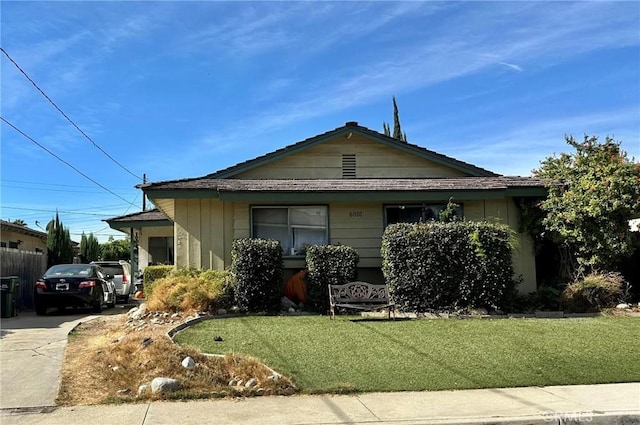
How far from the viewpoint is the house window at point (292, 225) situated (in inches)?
600

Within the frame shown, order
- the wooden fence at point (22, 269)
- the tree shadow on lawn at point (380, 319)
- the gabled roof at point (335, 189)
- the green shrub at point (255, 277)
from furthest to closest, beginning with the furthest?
the wooden fence at point (22, 269), the gabled roof at point (335, 189), the green shrub at point (255, 277), the tree shadow on lawn at point (380, 319)

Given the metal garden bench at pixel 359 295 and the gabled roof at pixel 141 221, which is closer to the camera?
the metal garden bench at pixel 359 295

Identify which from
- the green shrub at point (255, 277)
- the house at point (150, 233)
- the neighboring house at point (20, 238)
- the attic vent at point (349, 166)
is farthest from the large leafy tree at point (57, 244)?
the green shrub at point (255, 277)

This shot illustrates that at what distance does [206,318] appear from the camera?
1187cm

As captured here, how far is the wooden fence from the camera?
16405 millimetres

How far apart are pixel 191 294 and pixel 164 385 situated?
225 inches

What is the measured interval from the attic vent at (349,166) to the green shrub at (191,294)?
18.2ft

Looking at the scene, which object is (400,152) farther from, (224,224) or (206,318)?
(206,318)

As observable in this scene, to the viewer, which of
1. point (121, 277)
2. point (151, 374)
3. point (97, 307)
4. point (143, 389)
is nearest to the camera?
point (143, 389)

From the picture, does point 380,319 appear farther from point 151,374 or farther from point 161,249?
point 161,249

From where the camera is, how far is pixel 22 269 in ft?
58.5

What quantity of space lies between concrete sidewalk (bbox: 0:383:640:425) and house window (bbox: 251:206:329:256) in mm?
8645

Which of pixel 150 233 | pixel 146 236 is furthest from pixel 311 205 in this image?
pixel 146 236

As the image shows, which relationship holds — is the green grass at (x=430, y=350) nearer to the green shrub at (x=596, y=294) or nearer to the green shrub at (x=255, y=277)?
the green shrub at (x=255, y=277)
